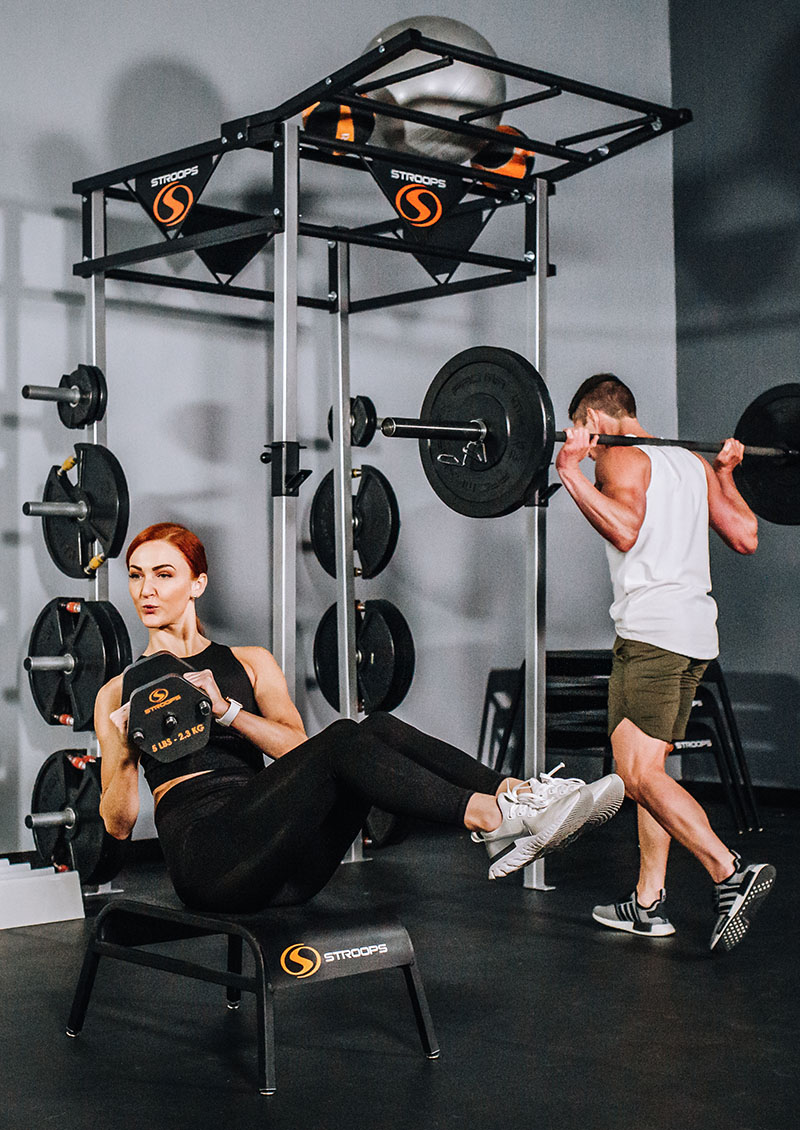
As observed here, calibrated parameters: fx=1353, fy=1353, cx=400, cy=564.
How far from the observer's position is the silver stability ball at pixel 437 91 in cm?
355

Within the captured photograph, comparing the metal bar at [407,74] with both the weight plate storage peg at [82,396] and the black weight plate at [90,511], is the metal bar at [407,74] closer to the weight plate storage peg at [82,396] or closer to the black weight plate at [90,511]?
the weight plate storage peg at [82,396]

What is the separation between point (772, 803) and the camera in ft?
17.8

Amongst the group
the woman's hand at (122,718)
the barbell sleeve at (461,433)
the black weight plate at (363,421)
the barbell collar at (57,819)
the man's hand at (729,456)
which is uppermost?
the black weight plate at (363,421)

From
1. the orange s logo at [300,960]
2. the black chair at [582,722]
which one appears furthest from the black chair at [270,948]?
the black chair at [582,722]

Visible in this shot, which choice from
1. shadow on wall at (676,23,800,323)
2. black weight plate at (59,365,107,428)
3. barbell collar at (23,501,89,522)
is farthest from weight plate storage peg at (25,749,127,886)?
shadow on wall at (676,23,800,323)

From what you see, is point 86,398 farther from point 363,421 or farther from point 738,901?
point 738,901

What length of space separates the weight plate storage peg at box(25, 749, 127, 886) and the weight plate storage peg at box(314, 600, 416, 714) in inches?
39.0

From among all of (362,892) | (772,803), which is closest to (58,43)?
(362,892)

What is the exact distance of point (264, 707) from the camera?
9.12 ft

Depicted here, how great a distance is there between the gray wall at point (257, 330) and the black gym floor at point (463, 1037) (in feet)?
4.39

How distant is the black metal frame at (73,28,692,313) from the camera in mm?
3373

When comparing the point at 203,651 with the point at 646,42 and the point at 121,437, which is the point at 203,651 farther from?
the point at 646,42

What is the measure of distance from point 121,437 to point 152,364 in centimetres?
27

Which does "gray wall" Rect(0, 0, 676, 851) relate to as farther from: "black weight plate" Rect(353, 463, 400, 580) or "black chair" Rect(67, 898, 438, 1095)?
"black chair" Rect(67, 898, 438, 1095)
